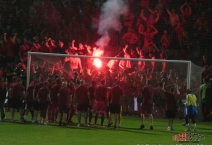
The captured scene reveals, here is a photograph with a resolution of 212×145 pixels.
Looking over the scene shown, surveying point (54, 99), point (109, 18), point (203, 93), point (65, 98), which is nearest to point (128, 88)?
point (203, 93)

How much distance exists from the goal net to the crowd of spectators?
15 centimetres

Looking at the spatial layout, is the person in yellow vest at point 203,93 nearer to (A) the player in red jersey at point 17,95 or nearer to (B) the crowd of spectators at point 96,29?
(B) the crowd of spectators at point 96,29

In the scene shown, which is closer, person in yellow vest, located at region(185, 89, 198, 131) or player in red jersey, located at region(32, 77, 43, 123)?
person in yellow vest, located at region(185, 89, 198, 131)

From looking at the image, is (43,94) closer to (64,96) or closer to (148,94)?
(64,96)

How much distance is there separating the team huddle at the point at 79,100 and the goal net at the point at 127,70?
1333 millimetres

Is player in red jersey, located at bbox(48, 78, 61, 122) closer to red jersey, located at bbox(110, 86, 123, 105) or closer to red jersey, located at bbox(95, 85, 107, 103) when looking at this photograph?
red jersey, located at bbox(95, 85, 107, 103)

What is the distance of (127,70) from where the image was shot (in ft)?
73.5

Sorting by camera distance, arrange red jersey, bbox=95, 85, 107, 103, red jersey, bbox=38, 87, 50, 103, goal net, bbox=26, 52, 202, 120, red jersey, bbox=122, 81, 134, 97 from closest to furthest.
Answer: red jersey, bbox=95, 85, 107, 103 < red jersey, bbox=38, 87, 50, 103 < goal net, bbox=26, 52, 202, 120 < red jersey, bbox=122, 81, 134, 97

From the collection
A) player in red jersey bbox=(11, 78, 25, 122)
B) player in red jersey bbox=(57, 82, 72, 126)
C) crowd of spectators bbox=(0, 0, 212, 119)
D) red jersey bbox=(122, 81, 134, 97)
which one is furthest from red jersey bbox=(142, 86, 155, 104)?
player in red jersey bbox=(11, 78, 25, 122)

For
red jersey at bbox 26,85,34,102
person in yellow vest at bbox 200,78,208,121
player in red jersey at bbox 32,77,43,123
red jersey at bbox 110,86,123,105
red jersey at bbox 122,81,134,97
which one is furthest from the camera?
person in yellow vest at bbox 200,78,208,121

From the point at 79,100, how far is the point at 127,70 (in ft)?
15.1

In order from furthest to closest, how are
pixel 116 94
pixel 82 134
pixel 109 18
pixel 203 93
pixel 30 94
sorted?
pixel 109 18 → pixel 203 93 → pixel 30 94 → pixel 116 94 → pixel 82 134

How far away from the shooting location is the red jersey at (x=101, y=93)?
1821 centimetres

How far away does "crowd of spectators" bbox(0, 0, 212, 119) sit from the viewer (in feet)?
84.4
